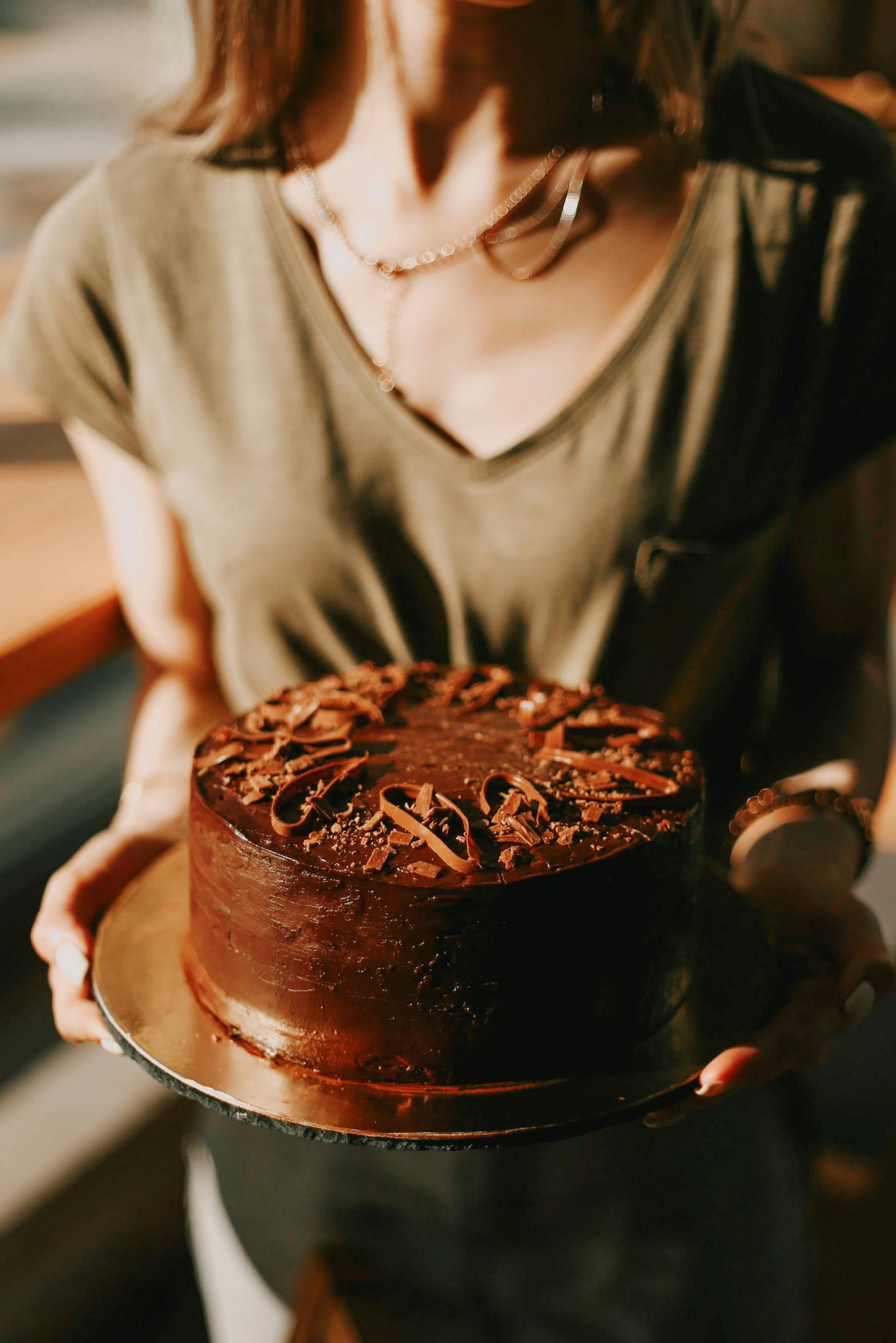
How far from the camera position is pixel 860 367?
973mm

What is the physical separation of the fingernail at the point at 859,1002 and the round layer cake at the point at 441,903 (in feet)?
0.36

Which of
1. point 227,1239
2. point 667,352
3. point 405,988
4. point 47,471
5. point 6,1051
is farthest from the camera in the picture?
point 6,1051

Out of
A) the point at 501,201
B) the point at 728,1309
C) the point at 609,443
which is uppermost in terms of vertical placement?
the point at 501,201

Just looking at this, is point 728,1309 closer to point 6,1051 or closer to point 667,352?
point 667,352

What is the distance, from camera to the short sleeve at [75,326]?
101cm

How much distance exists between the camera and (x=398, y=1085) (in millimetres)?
706

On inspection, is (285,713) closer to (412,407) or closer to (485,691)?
(485,691)

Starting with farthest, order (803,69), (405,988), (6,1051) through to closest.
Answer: (6,1051) < (803,69) < (405,988)

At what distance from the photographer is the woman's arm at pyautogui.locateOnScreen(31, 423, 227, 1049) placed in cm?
97

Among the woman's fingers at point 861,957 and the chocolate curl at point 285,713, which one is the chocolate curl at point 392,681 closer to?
the chocolate curl at point 285,713

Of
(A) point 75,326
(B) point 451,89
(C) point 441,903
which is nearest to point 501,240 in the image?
(B) point 451,89

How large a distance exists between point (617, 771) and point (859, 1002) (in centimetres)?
23

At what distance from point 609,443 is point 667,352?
0.09 meters

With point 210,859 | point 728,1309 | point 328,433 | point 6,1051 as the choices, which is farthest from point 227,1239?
point 6,1051
